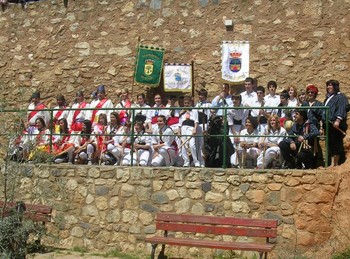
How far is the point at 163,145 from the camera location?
11.0 m

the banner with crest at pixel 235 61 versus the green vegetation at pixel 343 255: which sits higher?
the banner with crest at pixel 235 61

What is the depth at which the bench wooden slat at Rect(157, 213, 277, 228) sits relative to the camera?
A: 932 cm

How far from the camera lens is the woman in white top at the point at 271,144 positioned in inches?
399

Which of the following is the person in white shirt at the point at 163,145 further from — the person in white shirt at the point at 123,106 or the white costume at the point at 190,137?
the person in white shirt at the point at 123,106

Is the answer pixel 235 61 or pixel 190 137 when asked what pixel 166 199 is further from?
pixel 235 61

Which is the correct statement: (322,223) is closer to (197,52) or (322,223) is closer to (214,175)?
(214,175)

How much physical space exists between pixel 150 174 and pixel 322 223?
2708mm

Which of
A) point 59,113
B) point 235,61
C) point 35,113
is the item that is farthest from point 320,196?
point 35,113

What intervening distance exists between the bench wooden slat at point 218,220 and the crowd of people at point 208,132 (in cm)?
102

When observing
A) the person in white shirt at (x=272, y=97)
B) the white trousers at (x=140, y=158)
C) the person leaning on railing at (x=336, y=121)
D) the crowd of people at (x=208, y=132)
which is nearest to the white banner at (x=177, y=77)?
the crowd of people at (x=208, y=132)

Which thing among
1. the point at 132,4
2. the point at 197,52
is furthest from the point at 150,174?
the point at 132,4

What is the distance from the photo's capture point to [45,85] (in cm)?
1463

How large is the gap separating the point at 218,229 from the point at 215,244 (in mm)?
463

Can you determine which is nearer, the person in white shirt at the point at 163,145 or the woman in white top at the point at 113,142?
the person in white shirt at the point at 163,145
